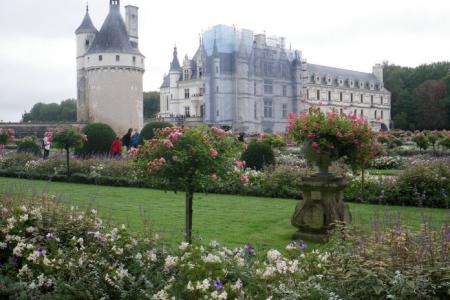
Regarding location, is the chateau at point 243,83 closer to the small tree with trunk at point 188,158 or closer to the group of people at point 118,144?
the group of people at point 118,144

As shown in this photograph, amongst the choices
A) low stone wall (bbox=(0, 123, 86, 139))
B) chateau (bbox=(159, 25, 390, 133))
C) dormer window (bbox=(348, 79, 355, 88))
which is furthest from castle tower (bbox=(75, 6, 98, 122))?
dormer window (bbox=(348, 79, 355, 88))

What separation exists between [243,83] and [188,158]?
142 feet

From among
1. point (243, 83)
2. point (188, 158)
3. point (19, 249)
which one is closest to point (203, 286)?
point (19, 249)

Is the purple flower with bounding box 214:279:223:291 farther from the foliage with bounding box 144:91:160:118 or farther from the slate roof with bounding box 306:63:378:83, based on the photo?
the foliage with bounding box 144:91:160:118

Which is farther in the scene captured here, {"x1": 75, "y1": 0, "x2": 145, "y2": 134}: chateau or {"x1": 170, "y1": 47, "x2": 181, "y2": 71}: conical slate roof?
{"x1": 170, "y1": 47, "x2": 181, "y2": 71}: conical slate roof

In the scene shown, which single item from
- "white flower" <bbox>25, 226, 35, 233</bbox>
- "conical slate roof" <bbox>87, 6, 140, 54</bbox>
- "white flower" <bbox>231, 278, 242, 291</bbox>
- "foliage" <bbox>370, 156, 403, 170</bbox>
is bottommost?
"white flower" <bbox>231, 278, 242, 291</bbox>

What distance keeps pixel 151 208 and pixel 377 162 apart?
11.4 meters

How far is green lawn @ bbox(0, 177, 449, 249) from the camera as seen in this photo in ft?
23.3

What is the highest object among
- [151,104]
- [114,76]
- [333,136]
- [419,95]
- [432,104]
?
[151,104]

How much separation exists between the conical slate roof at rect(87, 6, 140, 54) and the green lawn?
2519cm

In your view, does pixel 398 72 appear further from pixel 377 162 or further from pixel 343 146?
pixel 343 146

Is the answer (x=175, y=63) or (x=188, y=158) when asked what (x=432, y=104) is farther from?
(x=188, y=158)

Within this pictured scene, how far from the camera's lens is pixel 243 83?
160ft

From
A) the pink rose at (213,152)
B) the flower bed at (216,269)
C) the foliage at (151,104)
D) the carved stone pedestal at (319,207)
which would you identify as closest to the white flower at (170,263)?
the flower bed at (216,269)
